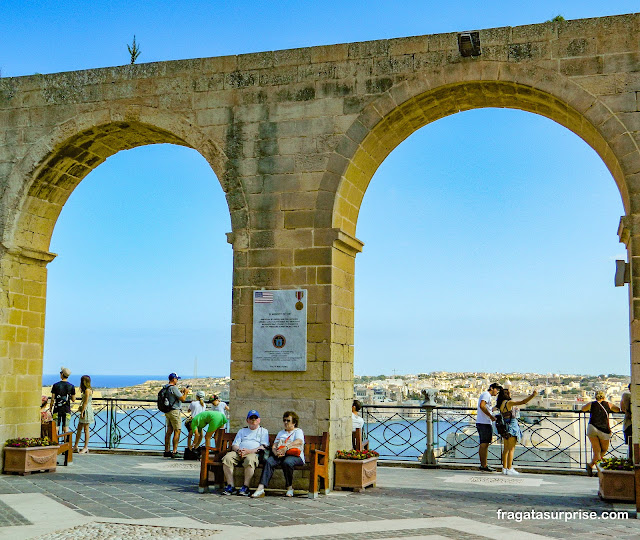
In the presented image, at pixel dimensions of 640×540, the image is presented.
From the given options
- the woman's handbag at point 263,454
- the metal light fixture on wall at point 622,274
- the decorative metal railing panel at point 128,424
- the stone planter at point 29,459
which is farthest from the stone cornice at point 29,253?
the metal light fixture on wall at point 622,274

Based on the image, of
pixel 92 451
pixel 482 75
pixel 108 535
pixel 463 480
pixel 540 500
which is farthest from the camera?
pixel 92 451

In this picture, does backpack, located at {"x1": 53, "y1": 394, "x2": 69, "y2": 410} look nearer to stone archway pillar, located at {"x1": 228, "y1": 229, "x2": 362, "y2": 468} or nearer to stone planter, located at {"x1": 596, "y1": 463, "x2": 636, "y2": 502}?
stone archway pillar, located at {"x1": 228, "y1": 229, "x2": 362, "y2": 468}

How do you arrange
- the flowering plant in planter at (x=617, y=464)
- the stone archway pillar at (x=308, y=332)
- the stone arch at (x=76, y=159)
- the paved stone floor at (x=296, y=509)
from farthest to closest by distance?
the stone arch at (x=76, y=159) → the stone archway pillar at (x=308, y=332) → the flowering plant in planter at (x=617, y=464) → the paved stone floor at (x=296, y=509)

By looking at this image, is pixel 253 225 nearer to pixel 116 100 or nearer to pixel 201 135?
pixel 201 135

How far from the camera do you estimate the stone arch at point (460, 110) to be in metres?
8.46

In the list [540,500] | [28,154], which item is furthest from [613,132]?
[28,154]

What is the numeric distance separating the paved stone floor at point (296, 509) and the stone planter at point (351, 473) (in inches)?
5.0

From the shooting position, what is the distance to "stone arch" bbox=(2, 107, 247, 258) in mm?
9688

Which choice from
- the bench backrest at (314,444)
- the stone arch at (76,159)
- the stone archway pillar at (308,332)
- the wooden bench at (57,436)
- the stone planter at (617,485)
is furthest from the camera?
the wooden bench at (57,436)

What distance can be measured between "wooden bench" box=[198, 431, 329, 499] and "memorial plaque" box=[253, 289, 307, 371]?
2.84 feet

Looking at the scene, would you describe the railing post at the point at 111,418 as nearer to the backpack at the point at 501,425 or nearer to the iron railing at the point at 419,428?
the iron railing at the point at 419,428

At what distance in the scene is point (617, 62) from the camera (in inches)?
334

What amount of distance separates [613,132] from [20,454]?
8.34m

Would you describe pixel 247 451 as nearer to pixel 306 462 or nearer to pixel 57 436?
pixel 306 462
